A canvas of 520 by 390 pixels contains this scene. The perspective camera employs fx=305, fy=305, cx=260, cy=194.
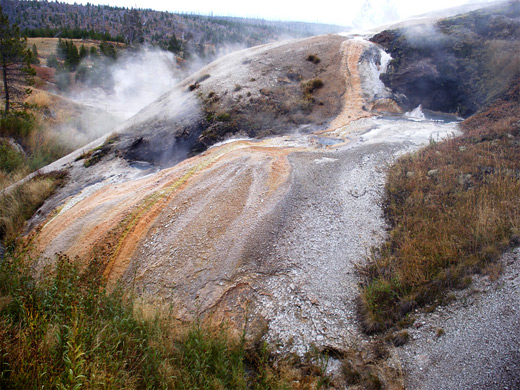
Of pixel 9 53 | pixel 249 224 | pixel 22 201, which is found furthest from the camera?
pixel 9 53

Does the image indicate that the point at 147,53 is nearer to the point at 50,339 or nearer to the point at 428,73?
the point at 428,73

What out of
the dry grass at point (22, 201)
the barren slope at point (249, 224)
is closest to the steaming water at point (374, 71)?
the barren slope at point (249, 224)

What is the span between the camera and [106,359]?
9.16ft

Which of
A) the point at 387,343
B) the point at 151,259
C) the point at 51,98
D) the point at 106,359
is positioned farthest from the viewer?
the point at 51,98

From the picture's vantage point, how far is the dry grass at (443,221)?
4043 millimetres

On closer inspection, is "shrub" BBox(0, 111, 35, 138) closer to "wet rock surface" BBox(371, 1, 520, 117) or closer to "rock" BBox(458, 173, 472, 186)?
"wet rock surface" BBox(371, 1, 520, 117)

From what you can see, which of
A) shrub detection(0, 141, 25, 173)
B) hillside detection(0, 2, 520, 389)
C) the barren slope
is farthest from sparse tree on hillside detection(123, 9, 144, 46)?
the barren slope

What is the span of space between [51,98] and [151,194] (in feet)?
58.4

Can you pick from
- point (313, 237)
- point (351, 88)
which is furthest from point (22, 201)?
point (351, 88)

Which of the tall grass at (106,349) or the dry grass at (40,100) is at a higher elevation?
the dry grass at (40,100)

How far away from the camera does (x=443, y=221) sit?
4.88 m

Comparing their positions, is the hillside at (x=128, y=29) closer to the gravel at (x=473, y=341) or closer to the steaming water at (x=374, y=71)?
the steaming water at (x=374, y=71)

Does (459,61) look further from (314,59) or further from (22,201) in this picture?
(22,201)

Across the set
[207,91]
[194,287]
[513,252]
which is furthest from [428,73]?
[194,287]
